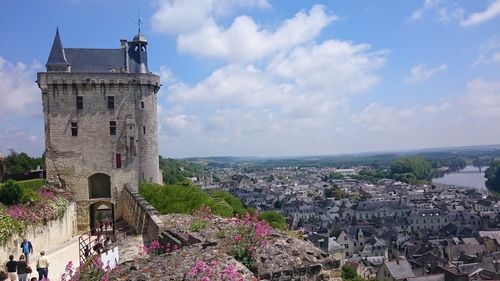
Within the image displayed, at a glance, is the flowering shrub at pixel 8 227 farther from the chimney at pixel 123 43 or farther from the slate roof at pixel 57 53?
the chimney at pixel 123 43

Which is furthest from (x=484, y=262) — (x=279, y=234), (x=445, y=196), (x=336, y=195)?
(x=336, y=195)

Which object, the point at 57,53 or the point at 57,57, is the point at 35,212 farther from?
the point at 57,53

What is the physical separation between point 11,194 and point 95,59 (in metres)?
11.0

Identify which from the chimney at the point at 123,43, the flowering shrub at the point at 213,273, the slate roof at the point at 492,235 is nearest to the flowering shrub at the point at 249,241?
the flowering shrub at the point at 213,273

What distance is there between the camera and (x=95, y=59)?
28391 millimetres

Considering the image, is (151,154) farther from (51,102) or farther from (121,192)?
(51,102)

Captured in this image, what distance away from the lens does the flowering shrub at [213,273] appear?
19.5 ft

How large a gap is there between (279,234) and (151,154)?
71.2 ft

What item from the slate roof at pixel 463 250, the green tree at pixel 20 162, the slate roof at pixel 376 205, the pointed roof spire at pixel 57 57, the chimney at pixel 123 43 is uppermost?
the chimney at pixel 123 43

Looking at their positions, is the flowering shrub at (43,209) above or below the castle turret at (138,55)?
below

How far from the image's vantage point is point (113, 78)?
27219 millimetres

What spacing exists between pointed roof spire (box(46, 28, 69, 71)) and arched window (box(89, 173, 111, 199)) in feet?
22.0

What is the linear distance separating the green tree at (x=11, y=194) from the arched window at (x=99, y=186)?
784 centimetres

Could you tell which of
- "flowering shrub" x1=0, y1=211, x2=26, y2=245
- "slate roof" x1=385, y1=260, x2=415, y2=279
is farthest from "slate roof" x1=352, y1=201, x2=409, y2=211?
"flowering shrub" x1=0, y1=211, x2=26, y2=245
